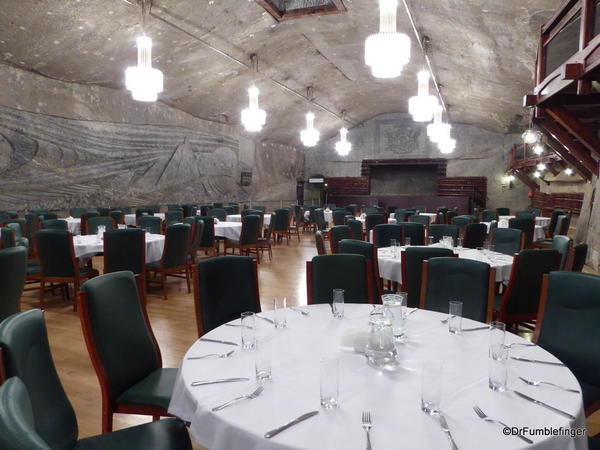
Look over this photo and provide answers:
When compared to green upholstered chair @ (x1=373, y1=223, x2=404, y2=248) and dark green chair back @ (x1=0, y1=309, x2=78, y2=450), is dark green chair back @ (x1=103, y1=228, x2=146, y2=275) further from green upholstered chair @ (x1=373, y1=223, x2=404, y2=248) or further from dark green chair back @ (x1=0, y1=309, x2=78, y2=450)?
dark green chair back @ (x1=0, y1=309, x2=78, y2=450)

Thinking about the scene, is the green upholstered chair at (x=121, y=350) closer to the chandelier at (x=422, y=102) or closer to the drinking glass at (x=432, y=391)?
the drinking glass at (x=432, y=391)

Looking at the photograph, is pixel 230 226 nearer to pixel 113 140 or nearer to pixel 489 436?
pixel 113 140

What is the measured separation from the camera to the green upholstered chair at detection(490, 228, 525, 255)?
18.1ft

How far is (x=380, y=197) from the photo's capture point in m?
18.6

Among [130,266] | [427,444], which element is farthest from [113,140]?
[427,444]

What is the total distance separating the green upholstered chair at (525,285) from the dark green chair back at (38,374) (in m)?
3.14

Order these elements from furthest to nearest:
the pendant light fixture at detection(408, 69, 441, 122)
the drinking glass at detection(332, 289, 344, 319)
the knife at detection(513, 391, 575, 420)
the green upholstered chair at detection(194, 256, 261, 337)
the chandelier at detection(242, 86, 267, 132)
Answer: the chandelier at detection(242, 86, 267, 132) < the pendant light fixture at detection(408, 69, 441, 122) < the green upholstered chair at detection(194, 256, 261, 337) < the drinking glass at detection(332, 289, 344, 319) < the knife at detection(513, 391, 575, 420)

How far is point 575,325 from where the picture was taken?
2.29 m

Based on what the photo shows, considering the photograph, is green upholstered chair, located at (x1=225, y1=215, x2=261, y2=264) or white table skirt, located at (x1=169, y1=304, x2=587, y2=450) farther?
green upholstered chair, located at (x1=225, y1=215, x2=261, y2=264)

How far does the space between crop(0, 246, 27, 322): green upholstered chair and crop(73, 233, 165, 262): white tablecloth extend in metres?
1.80

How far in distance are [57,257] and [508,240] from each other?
5607 mm

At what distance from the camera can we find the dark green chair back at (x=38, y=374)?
1.33 m

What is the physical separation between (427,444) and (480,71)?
9.92m

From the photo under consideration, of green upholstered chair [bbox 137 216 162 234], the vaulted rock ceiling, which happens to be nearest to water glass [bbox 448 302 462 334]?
the vaulted rock ceiling
